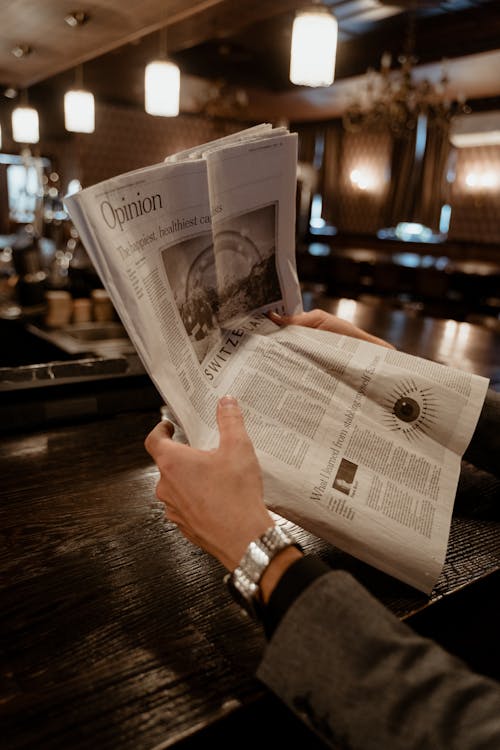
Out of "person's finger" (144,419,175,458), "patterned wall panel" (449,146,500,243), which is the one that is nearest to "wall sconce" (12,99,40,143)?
"person's finger" (144,419,175,458)

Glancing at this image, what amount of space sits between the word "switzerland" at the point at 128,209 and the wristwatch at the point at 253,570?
0.37 m

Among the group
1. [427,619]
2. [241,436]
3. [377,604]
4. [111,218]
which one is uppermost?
[111,218]

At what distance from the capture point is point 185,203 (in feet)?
2.19

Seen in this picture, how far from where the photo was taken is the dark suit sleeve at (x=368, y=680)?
438 mm

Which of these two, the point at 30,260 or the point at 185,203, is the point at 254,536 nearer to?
the point at 185,203

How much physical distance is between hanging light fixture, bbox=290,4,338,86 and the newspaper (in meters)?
2.21

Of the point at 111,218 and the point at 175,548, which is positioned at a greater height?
the point at 111,218

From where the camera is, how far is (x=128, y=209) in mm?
608

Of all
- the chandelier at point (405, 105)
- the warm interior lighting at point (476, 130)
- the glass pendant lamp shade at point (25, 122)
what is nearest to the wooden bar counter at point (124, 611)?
the glass pendant lamp shade at point (25, 122)

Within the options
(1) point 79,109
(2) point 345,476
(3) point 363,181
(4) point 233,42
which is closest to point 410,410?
(2) point 345,476

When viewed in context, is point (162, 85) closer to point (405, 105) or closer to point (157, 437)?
point (405, 105)

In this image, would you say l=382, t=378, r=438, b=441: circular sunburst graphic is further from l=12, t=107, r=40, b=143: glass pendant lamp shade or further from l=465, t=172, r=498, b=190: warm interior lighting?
l=465, t=172, r=498, b=190: warm interior lighting

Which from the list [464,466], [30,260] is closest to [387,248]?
[30,260]

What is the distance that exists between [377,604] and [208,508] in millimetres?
184
